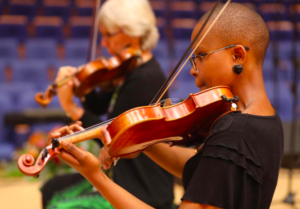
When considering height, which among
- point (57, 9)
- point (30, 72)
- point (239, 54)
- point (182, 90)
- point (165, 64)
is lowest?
point (182, 90)

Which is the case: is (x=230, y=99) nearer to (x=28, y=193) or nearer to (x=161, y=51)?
(x=28, y=193)

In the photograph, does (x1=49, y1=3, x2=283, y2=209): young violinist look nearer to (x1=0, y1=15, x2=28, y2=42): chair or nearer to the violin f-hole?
the violin f-hole

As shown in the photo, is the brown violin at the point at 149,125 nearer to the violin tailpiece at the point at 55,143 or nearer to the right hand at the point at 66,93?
the violin tailpiece at the point at 55,143

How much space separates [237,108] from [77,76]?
0.91 metres

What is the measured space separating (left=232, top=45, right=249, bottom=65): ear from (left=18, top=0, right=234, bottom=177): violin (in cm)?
7

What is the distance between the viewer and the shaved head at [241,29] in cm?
86

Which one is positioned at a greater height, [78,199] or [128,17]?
[128,17]

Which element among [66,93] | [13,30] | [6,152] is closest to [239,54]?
[66,93]

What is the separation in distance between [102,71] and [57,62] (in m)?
2.78

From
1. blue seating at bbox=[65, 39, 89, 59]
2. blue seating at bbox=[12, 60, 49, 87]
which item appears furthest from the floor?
blue seating at bbox=[65, 39, 89, 59]

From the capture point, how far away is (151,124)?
85 cm

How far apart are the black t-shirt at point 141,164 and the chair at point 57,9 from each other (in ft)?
13.0

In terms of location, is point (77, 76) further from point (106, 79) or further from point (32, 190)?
point (32, 190)

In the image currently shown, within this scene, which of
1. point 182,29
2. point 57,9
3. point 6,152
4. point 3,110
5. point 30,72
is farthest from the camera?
point 57,9
